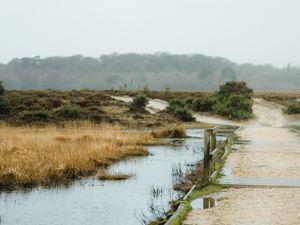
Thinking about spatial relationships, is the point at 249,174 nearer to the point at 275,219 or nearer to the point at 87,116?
the point at 275,219

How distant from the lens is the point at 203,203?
10773mm

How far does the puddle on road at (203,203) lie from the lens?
10.4 meters

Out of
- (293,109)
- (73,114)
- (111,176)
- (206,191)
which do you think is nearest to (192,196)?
(206,191)

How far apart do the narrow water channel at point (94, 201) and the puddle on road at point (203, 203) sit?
91 centimetres

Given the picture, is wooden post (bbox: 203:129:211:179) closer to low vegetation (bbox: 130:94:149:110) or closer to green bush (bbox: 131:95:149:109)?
low vegetation (bbox: 130:94:149:110)

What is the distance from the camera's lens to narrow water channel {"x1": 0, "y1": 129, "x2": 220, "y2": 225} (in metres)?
10.8

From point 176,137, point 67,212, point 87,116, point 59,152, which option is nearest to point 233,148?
point 59,152

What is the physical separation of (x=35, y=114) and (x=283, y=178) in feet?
107

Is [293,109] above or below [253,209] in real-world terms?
below

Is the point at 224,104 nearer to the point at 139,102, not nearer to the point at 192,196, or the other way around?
the point at 139,102

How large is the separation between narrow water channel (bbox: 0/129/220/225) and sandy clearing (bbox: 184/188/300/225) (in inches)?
57.4

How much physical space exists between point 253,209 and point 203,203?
1157 mm

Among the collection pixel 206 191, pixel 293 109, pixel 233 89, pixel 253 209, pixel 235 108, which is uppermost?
pixel 233 89

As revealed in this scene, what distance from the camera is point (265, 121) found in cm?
5225
